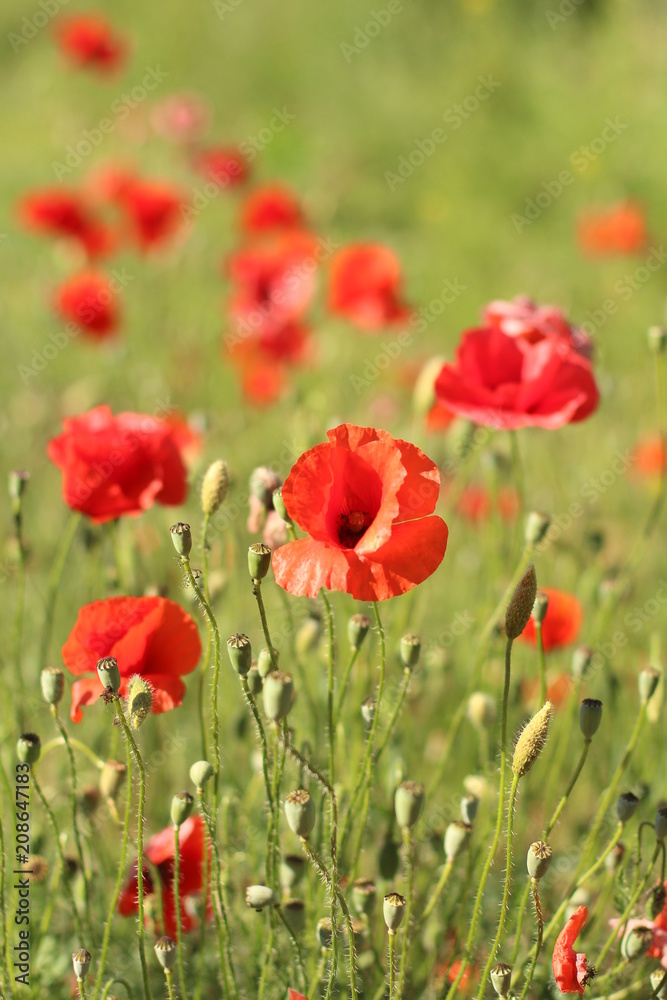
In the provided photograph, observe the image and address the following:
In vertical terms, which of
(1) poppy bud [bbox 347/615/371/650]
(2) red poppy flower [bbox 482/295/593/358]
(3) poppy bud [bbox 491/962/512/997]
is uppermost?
(2) red poppy flower [bbox 482/295/593/358]

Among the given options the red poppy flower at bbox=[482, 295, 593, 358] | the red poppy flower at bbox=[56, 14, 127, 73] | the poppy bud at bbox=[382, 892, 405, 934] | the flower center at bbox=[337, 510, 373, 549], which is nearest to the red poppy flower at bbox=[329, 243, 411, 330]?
the red poppy flower at bbox=[482, 295, 593, 358]

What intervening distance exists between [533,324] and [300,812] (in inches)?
35.0

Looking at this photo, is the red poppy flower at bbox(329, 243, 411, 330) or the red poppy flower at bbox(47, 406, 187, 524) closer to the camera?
the red poppy flower at bbox(47, 406, 187, 524)

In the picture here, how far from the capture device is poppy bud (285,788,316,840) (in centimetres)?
111

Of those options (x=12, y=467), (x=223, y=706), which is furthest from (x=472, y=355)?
(x=12, y=467)

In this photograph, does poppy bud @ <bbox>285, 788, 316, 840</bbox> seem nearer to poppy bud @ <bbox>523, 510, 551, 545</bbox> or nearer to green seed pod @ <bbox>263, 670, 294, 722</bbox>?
green seed pod @ <bbox>263, 670, 294, 722</bbox>

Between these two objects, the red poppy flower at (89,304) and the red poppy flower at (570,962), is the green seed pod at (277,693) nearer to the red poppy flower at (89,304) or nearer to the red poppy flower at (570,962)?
the red poppy flower at (570,962)

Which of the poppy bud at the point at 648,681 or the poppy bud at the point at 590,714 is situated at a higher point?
the poppy bud at the point at 648,681

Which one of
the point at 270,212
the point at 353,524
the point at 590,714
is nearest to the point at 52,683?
the point at 353,524

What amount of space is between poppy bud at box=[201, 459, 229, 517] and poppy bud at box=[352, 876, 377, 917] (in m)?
0.51

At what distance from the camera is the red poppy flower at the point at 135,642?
4.11 feet

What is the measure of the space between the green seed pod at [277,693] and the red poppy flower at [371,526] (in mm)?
93

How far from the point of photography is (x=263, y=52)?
7.97 m

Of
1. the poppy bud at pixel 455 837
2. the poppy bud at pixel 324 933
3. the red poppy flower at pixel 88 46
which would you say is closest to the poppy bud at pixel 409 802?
the poppy bud at pixel 455 837
